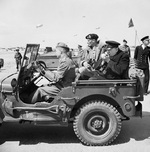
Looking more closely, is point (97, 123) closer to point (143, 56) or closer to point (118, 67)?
point (118, 67)

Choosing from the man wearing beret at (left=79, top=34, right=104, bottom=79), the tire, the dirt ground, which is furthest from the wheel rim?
the man wearing beret at (left=79, top=34, right=104, bottom=79)

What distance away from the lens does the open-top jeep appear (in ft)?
13.7

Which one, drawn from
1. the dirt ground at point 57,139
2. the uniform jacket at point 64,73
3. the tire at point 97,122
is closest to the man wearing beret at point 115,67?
the uniform jacket at point 64,73

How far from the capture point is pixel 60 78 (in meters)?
4.30

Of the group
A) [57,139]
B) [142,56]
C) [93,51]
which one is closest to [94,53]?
[93,51]

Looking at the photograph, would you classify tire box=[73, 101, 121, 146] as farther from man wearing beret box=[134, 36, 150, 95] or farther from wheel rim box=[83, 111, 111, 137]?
man wearing beret box=[134, 36, 150, 95]

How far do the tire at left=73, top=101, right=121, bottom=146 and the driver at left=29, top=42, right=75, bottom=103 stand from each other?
49 centimetres

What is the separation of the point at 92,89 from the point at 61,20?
84.3m

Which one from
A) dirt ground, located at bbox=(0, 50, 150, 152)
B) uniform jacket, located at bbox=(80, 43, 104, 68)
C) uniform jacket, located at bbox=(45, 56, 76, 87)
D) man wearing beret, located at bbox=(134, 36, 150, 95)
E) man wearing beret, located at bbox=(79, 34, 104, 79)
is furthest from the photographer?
man wearing beret, located at bbox=(134, 36, 150, 95)

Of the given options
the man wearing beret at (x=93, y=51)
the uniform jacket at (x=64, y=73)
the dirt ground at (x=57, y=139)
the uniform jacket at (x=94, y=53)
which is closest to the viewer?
the dirt ground at (x=57, y=139)

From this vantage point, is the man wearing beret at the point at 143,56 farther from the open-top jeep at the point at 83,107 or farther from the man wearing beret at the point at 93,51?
the open-top jeep at the point at 83,107

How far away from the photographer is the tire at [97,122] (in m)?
4.20

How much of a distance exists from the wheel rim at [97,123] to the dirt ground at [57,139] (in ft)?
0.81

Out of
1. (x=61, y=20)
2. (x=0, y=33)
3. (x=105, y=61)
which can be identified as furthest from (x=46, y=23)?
(x=105, y=61)
